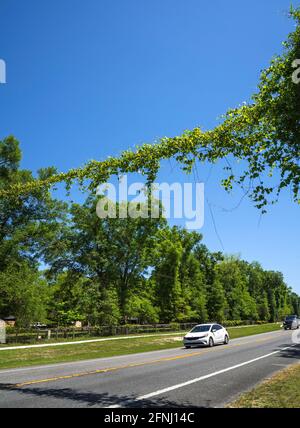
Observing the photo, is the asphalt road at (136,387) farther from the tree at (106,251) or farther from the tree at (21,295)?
the tree at (106,251)

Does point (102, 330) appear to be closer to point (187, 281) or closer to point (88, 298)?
point (88, 298)

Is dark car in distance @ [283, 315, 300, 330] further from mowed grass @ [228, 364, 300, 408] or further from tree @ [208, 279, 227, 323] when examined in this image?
mowed grass @ [228, 364, 300, 408]

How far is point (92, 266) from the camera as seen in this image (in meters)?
46.2

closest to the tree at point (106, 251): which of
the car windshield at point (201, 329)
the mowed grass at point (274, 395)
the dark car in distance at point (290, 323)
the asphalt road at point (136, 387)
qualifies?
the car windshield at point (201, 329)

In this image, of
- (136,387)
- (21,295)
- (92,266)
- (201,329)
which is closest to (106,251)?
(92,266)

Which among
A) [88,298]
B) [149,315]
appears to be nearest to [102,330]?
[88,298]

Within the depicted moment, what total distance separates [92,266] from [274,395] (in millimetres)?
38386

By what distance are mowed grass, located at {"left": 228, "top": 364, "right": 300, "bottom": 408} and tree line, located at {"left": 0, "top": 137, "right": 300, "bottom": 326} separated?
1638 cm

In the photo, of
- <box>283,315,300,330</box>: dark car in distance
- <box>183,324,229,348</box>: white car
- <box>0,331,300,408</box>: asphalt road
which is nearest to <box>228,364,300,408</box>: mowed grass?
<box>0,331,300,408</box>: asphalt road

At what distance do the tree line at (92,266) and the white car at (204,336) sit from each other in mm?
13274

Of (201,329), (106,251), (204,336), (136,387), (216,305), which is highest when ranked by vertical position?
(106,251)

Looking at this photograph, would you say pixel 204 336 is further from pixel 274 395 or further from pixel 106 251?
pixel 106 251

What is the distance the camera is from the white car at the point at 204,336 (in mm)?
26797

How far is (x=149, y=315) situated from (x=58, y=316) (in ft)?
37.0
